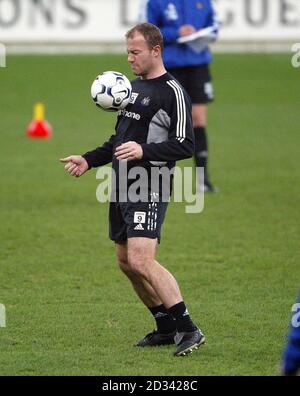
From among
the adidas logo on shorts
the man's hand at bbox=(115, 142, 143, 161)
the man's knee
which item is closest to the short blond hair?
the man's hand at bbox=(115, 142, 143, 161)

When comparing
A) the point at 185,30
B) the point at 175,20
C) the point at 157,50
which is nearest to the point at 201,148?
the point at 185,30

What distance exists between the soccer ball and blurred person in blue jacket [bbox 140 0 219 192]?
18.8ft

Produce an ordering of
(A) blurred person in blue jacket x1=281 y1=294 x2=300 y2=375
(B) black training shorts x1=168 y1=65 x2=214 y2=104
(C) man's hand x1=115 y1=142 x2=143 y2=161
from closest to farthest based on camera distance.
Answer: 1. (A) blurred person in blue jacket x1=281 y1=294 x2=300 y2=375
2. (C) man's hand x1=115 y1=142 x2=143 y2=161
3. (B) black training shorts x1=168 y1=65 x2=214 y2=104

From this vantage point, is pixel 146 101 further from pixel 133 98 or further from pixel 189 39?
pixel 189 39

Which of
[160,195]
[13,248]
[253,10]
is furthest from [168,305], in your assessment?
[253,10]

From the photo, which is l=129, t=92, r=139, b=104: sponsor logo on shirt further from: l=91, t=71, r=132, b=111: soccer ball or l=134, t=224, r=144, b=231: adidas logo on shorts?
l=134, t=224, r=144, b=231: adidas logo on shorts

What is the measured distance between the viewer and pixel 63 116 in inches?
823

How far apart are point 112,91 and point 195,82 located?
6029 millimetres

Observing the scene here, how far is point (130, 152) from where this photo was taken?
6.75m

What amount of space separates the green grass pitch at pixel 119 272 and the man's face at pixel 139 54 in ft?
6.19

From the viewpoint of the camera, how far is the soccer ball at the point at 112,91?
22.9ft

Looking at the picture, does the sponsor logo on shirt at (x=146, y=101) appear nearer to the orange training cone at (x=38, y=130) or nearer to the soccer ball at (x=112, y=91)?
the soccer ball at (x=112, y=91)

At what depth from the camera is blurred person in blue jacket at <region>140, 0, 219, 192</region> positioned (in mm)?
12672
